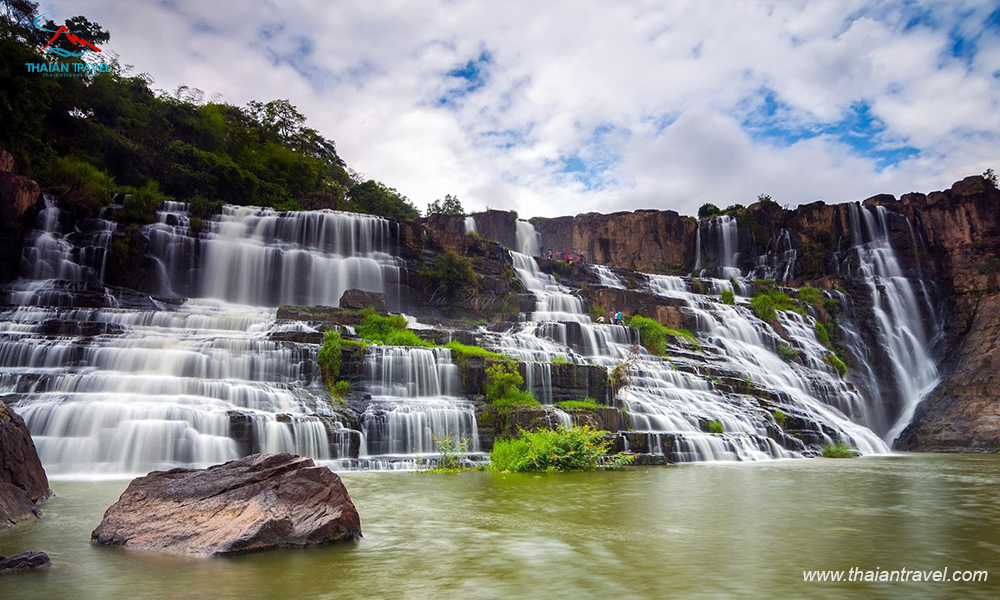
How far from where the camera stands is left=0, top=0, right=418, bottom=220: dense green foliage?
2631 centimetres

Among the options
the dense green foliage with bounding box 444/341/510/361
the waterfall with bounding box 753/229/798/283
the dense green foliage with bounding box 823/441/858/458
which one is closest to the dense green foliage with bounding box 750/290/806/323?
the waterfall with bounding box 753/229/798/283

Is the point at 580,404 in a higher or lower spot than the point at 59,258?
lower

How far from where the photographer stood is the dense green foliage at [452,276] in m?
29.6

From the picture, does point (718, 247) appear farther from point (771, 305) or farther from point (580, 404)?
point (580, 404)

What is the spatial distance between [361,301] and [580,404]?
11.4 meters

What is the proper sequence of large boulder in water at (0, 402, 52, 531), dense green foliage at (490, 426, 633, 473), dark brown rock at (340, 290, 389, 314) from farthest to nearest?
dark brown rock at (340, 290, 389, 314) → dense green foliage at (490, 426, 633, 473) → large boulder in water at (0, 402, 52, 531)

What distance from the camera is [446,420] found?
49.8ft

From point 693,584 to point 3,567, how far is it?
4.86 m

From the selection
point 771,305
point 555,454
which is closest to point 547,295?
→ point 771,305

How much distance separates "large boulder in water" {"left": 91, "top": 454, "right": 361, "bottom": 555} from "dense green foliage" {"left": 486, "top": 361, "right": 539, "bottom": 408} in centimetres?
1044

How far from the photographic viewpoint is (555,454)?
1292cm

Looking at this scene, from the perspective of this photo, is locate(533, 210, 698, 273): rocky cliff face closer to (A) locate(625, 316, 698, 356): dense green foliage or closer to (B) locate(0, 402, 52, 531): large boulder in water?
(A) locate(625, 316, 698, 356): dense green foliage

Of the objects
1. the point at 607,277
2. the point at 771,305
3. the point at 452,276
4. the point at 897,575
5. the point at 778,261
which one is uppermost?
the point at 778,261

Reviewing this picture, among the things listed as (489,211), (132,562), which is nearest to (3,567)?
(132,562)
